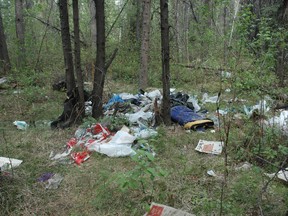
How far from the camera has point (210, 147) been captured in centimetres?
339

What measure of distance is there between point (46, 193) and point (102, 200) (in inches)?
22.4

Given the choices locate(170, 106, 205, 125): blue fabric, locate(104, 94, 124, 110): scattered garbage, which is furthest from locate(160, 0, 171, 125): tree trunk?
locate(104, 94, 124, 110): scattered garbage

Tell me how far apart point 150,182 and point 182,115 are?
5.89 feet

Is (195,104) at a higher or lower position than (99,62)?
lower

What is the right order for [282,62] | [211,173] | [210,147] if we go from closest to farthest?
1. [211,173]
2. [210,147]
3. [282,62]

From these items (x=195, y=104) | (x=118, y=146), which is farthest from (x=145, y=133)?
(x=195, y=104)

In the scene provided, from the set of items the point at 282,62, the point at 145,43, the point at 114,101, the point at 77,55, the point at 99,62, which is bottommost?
the point at 114,101

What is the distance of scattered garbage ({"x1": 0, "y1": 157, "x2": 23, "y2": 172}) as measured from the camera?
2.82 metres

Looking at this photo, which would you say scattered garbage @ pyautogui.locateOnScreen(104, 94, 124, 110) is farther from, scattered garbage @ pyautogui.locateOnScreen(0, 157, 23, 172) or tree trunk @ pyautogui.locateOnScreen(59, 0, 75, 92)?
scattered garbage @ pyautogui.locateOnScreen(0, 157, 23, 172)

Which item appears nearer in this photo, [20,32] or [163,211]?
[163,211]

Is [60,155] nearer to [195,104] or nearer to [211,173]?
[211,173]

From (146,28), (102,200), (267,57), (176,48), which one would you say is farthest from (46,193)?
(176,48)

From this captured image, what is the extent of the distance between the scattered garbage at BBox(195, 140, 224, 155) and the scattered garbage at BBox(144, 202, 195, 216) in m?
1.31

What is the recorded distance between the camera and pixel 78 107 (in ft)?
14.1
